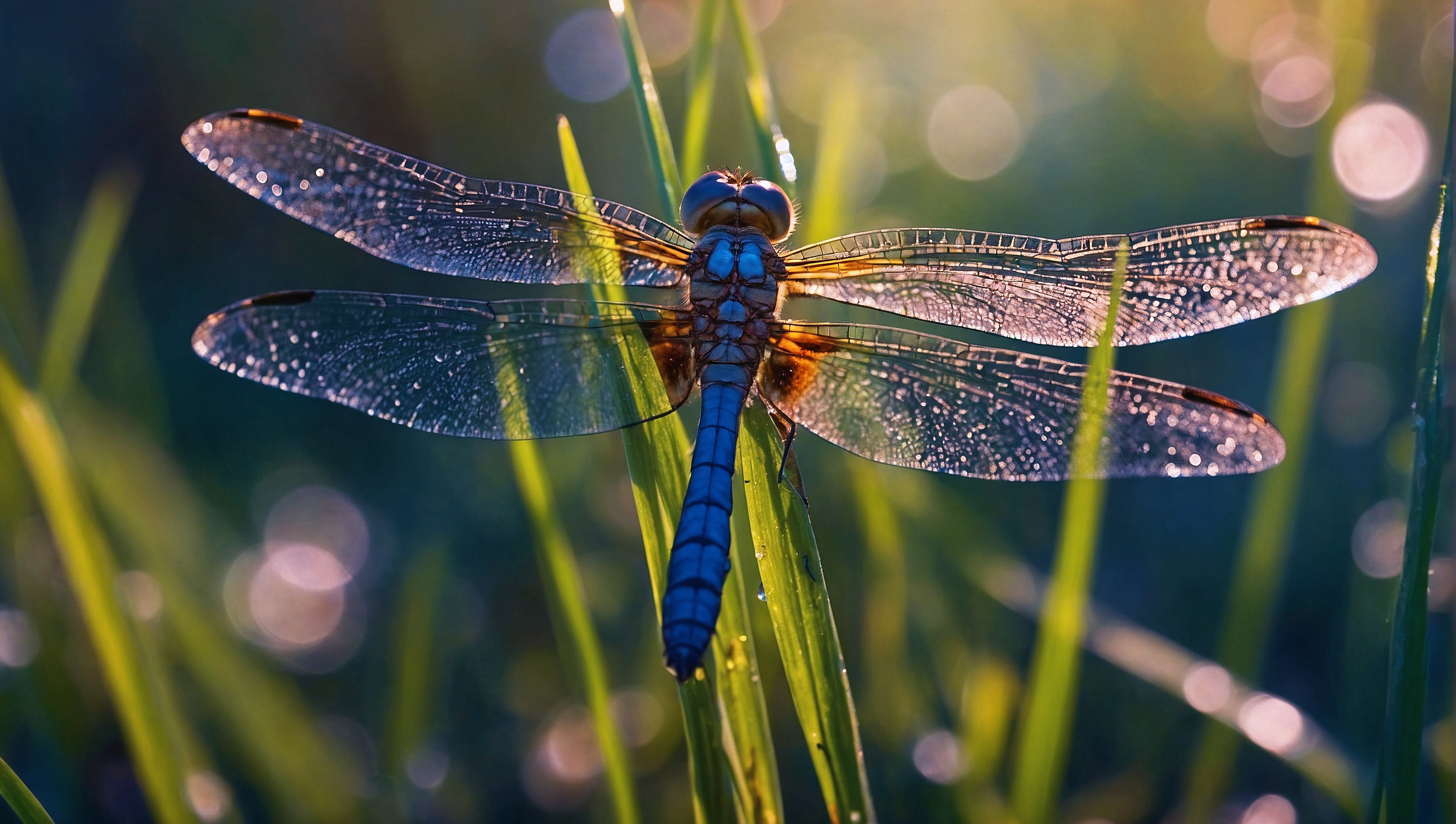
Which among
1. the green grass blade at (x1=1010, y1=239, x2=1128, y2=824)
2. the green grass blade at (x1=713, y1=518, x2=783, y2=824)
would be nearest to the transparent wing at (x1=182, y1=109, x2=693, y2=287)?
the green grass blade at (x1=713, y1=518, x2=783, y2=824)

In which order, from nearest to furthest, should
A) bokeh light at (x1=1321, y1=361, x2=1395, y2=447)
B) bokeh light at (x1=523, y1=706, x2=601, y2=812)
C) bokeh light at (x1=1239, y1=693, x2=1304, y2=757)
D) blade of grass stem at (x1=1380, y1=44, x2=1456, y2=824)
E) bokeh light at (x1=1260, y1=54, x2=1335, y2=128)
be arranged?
blade of grass stem at (x1=1380, y1=44, x2=1456, y2=824), bokeh light at (x1=1239, y1=693, x2=1304, y2=757), bokeh light at (x1=523, y1=706, x2=601, y2=812), bokeh light at (x1=1321, y1=361, x2=1395, y2=447), bokeh light at (x1=1260, y1=54, x2=1335, y2=128)

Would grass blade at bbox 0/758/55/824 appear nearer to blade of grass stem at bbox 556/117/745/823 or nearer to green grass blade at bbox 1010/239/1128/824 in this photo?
blade of grass stem at bbox 556/117/745/823

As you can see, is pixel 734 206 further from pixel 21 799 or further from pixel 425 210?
pixel 21 799

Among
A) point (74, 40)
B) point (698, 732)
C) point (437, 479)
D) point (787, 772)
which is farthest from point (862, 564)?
point (74, 40)

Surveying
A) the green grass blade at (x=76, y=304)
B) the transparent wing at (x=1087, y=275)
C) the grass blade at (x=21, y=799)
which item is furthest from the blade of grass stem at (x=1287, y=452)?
the green grass blade at (x=76, y=304)

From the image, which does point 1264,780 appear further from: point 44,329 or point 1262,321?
point 44,329

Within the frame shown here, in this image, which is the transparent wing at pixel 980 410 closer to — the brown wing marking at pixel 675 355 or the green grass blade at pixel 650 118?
the brown wing marking at pixel 675 355
